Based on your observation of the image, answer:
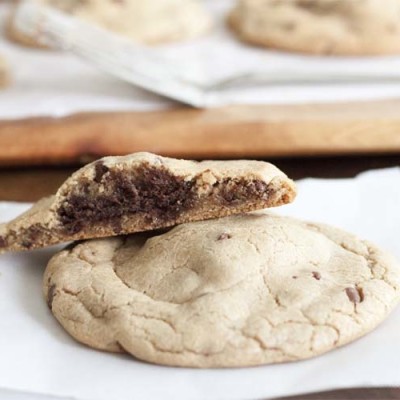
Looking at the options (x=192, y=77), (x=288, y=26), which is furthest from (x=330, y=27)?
(x=192, y=77)

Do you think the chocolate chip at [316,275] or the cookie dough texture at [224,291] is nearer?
the cookie dough texture at [224,291]

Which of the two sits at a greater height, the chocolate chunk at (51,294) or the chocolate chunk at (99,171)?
the chocolate chunk at (99,171)

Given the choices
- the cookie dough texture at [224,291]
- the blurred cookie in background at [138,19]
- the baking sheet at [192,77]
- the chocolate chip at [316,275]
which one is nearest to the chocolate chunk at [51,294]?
the cookie dough texture at [224,291]

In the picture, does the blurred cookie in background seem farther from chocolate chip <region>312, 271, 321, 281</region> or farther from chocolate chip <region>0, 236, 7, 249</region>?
chocolate chip <region>312, 271, 321, 281</region>

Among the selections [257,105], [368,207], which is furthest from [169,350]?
[257,105]

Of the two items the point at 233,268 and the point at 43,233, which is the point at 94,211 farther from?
the point at 233,268

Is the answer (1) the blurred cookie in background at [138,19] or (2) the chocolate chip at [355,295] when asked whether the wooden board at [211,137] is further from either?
(2) the chocolate chip at [355,295]
